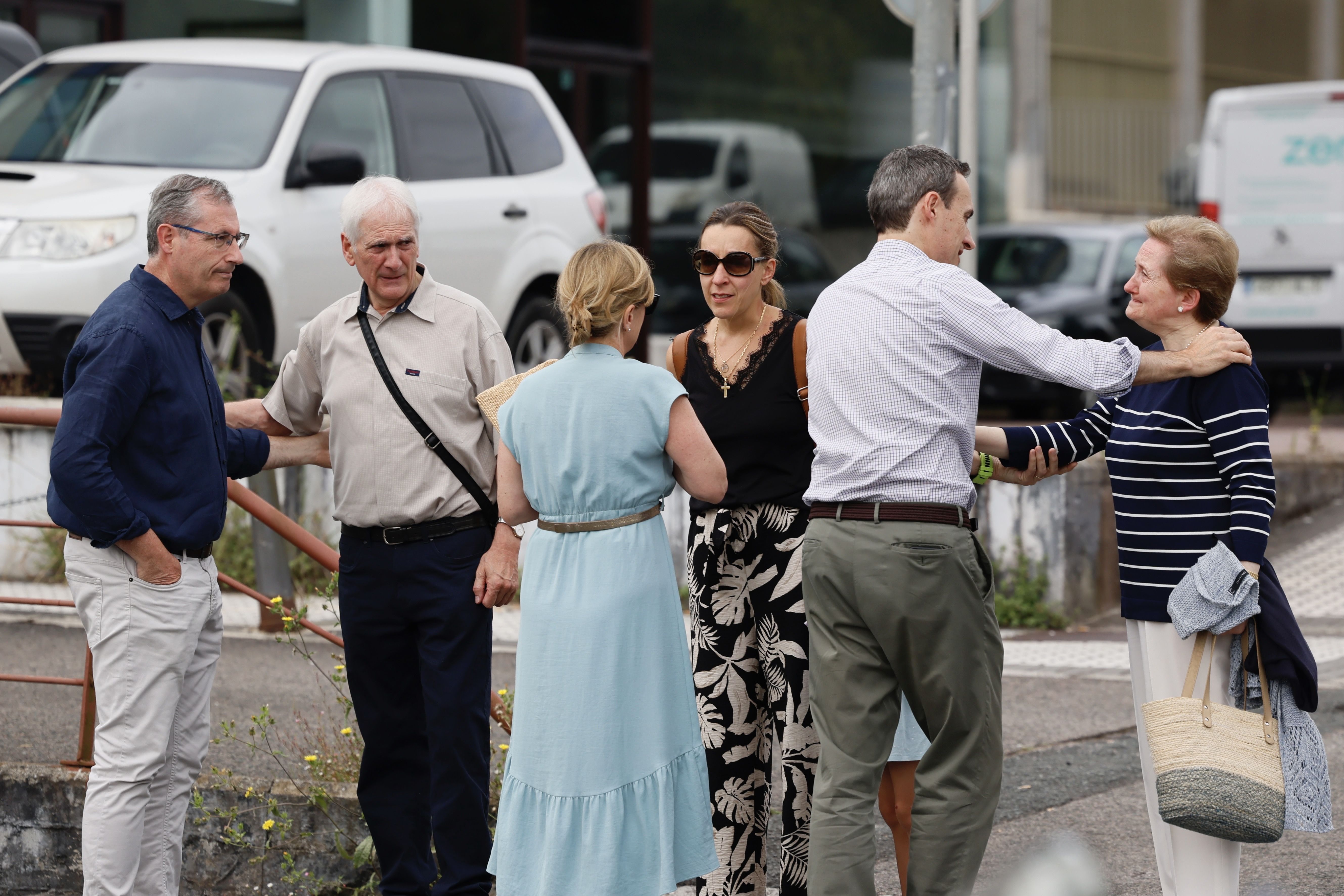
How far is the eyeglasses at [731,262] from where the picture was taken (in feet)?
14.5

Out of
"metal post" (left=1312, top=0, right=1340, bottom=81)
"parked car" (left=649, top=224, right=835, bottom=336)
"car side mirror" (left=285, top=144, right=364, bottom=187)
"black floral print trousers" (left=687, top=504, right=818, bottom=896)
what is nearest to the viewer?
"black floral print trousers" (left=687, top=504, right=818, bottom=896)

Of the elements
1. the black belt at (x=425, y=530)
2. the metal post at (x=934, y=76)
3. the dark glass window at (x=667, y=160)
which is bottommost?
the black belt at (x=425, y=530)

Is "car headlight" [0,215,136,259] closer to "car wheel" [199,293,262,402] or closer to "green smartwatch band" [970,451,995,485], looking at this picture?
"car wheel" [199,293,262,402]

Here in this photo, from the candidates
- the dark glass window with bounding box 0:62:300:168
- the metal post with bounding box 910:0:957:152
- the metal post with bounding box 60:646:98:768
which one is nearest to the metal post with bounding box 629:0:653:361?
the dark glass window with bounding box 0:62:300:168

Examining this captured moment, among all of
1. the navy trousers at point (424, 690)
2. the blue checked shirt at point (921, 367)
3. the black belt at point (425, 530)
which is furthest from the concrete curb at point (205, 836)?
the blue checked shirt at point (921, 367)

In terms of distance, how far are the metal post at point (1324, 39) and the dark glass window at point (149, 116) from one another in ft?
81.2

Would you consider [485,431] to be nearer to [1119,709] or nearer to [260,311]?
[1119,709]

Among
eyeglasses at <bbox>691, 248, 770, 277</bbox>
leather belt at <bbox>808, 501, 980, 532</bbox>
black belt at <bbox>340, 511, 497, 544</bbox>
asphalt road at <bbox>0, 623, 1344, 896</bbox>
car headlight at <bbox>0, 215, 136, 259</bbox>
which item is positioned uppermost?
car headlight at <bbox>0, 215, 136, 259</bbox>

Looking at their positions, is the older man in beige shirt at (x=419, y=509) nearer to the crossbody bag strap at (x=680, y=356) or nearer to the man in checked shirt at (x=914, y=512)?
the crossbody bag strap at (x=680, y=356)

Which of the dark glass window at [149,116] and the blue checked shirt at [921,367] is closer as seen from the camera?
the blue checked shirt at [921,367]

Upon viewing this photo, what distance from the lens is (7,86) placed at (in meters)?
9.52

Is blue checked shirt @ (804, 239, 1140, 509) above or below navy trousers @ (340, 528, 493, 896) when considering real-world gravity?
above

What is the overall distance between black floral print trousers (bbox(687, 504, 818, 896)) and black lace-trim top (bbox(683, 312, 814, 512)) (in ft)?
0.16

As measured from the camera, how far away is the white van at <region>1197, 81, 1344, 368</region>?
1360 centimetres
